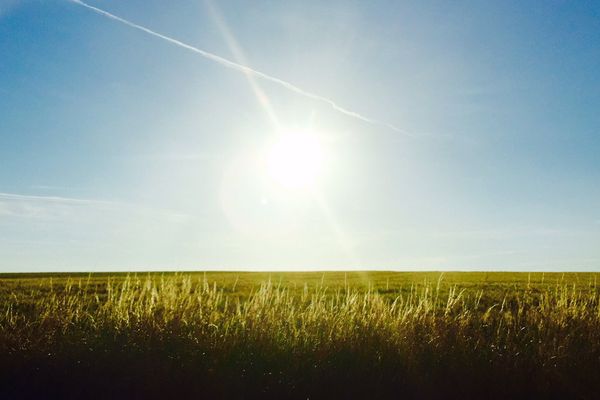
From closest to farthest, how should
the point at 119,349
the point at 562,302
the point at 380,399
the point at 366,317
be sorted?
the point at 380,399
the point at 119,349
the point at 366,317
the point at 562,302

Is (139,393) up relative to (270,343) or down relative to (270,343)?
down

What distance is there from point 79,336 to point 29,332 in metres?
0.94

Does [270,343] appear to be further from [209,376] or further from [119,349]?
[119,349]

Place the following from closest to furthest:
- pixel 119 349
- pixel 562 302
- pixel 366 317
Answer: pixel 119 349, pixel 366 317, pixel 562 302

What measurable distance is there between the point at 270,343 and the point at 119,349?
2.84 metres

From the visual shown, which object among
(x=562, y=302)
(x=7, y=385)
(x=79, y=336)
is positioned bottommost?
(x=7, y=385)

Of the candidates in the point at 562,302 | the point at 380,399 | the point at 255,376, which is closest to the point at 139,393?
the point at 255,376

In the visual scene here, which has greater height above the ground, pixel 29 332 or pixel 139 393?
pixel 29 332

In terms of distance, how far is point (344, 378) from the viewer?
930cm

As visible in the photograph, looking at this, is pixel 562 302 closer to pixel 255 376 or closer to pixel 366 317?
pixel 366 317

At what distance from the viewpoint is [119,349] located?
996 cm

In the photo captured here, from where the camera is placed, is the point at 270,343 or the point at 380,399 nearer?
the point at 380,399

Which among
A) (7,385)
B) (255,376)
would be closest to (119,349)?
(7,385)

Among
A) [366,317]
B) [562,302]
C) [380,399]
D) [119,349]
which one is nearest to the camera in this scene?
[380,399]
